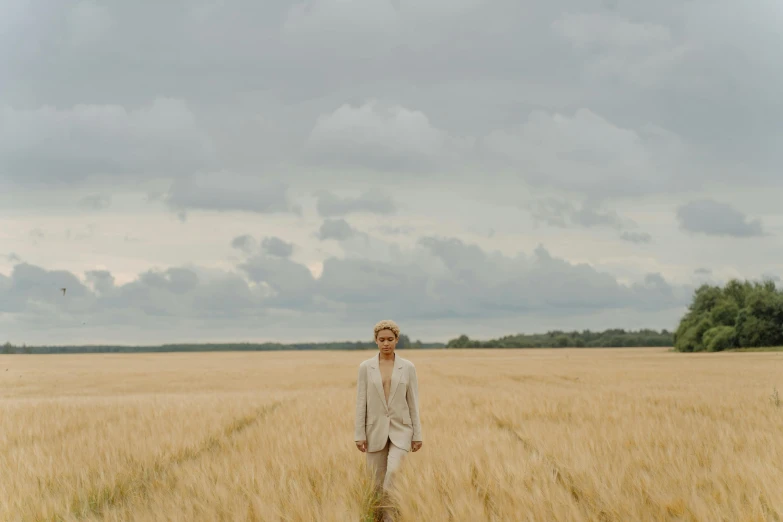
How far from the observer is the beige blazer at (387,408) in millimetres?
6258

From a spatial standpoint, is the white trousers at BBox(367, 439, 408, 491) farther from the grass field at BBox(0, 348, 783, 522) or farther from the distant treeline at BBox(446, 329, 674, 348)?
the distant treeline at BBox(446, 329, 674, 348)

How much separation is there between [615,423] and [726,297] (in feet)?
275

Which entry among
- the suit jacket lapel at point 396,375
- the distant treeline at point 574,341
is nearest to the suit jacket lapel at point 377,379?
the suit jacket lapel at point 396,375

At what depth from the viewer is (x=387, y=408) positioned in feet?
20.6

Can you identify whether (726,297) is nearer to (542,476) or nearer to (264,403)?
(264,403)

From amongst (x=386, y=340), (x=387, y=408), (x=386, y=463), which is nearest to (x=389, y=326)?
(x=386, y=340)

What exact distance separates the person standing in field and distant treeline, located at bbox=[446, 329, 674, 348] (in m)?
118

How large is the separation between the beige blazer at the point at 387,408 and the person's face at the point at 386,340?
19 cm

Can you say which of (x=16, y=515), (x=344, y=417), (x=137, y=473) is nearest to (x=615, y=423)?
(x=344, y=417)

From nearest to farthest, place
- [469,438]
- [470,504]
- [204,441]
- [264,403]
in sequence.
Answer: [470,504]
[469,438]
[204,441]
[264,403]

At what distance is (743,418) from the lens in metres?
11.5

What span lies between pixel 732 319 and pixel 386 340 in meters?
84.9

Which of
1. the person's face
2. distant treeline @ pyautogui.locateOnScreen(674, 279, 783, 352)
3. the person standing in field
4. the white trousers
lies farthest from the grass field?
distant treeline @ pyautogui.locateOnScreen(674, 279, 783, 352)

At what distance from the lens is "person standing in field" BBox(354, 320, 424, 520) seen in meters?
6.25
